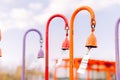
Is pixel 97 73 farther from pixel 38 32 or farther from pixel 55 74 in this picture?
pixel 38 32

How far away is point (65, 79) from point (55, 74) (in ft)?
2.96

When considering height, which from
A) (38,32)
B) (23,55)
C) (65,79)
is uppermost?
(38,32)

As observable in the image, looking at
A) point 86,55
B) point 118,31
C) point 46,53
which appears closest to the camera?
point 86,55

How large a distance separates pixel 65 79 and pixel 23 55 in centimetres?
577

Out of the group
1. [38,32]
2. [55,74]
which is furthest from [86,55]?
[55,74]

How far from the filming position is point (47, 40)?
4957 millimetres

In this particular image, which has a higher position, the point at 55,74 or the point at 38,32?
the point at 38,32

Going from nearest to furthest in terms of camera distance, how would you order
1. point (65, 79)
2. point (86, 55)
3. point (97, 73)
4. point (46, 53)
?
point (86, 55), point (46, 53), point (65, 79), point (97, 73)

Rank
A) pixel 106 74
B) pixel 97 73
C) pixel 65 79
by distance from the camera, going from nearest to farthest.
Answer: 1. pixel 65 79
2. pixel 97 73
3. pixel 106 74

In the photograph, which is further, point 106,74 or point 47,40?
point 106,74

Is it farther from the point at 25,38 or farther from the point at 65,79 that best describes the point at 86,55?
the point at 65,79

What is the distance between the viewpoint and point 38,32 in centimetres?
592

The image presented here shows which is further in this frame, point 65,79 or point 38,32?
point 65,79

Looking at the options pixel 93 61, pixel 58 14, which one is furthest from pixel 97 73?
pixel 58 14
